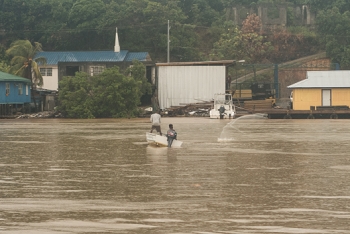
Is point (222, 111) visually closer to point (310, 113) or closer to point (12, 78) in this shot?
point (310, 113)

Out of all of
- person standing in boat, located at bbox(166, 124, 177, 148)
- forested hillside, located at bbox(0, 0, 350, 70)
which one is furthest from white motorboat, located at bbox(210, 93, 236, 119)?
person standing in boat, located at bbox(166, 124, 177, 148)

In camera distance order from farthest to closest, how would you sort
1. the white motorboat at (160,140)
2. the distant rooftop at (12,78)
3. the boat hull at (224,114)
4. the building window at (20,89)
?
the building window at (20,89) → the distant rooftop at (12,78) → the boat hull at (224,114) → the white motorboat at (160,140)

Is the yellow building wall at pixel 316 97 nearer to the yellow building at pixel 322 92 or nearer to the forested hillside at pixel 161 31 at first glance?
the yellow building at pixel 322 92

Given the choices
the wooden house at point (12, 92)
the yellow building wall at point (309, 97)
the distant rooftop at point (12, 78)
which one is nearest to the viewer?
the yellow building wall at point (309, 97)

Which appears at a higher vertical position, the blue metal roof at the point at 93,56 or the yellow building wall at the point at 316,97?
the blue metal roof at the point at 93,56

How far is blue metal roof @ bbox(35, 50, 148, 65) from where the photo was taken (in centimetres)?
7932

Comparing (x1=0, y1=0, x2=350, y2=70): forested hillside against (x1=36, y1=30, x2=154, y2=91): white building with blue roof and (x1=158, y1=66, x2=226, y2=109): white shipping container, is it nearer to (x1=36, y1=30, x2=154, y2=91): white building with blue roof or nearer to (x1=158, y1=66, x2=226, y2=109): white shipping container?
(x1=36, y1=30, x2=154, y2=91): white building with blue roof

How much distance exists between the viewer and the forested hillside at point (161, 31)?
89.7 meters

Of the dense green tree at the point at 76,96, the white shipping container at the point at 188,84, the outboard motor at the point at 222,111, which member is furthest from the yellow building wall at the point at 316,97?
the dense green tree at the point at 76,96

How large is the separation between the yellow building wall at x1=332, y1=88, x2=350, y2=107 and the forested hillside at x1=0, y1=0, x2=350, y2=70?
72.8ft

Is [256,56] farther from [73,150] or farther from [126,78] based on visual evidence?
[73,150]

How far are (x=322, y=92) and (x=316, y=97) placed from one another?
2.08 feet

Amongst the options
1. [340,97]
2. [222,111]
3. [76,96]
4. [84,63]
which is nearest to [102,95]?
[76,96]

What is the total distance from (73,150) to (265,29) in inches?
2837
